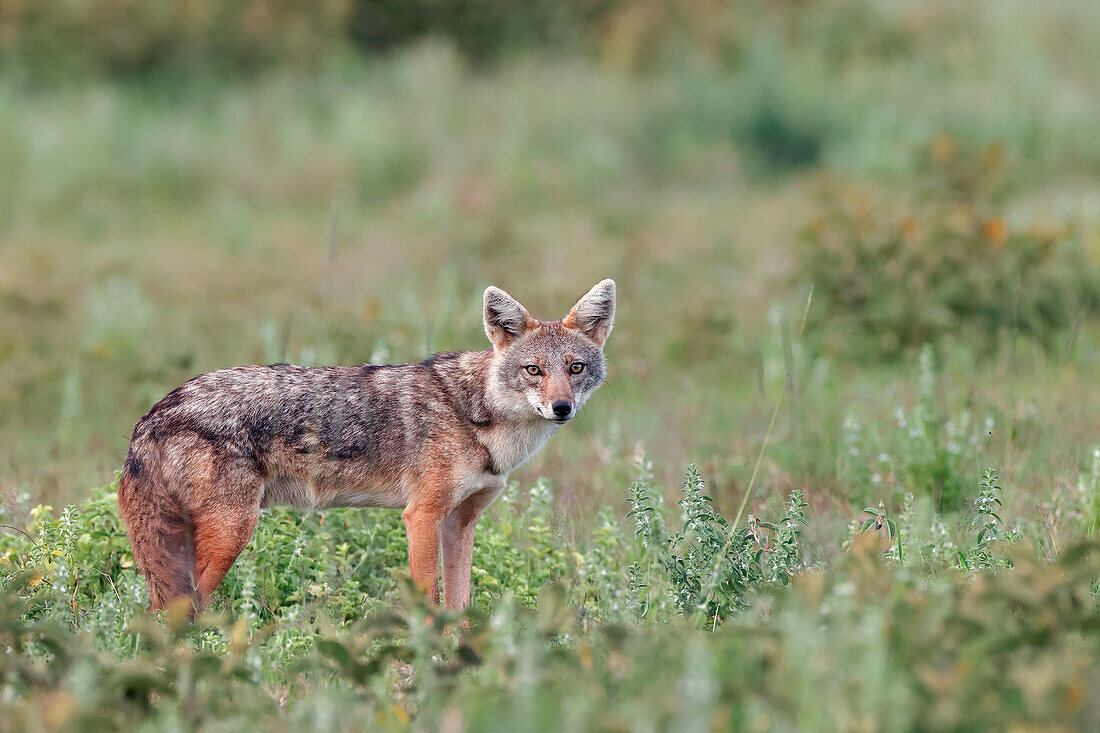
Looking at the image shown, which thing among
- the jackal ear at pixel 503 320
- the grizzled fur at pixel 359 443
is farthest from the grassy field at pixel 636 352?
the jackal ear at pixel 503 320

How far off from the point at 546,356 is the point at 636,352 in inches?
210

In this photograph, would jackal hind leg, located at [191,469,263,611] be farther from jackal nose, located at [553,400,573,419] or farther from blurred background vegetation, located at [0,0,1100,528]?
jackal nose, located at [553,400,573,419]

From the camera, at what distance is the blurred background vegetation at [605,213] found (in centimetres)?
807

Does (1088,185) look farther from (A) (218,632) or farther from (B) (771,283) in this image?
(A) (218,632)

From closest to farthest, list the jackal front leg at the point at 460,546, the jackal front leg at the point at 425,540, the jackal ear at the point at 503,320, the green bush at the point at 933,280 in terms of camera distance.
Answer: the jackal front leg at the point at 425,540
the jackal front leg at the point at 460,546
the jackal ear at the point at 503,320
the green bush at the point at 933,280

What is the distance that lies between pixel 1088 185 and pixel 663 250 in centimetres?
826

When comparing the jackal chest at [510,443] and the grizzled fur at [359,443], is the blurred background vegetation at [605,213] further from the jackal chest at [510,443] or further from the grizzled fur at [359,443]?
the jackal chest at [510,443]

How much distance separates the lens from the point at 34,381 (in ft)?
31.6

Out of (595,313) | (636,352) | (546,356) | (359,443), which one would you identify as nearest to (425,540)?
(359,443)

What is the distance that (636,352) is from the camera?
10.9 meters

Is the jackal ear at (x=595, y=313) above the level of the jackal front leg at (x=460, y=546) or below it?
above

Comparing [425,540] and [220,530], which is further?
[425,540]

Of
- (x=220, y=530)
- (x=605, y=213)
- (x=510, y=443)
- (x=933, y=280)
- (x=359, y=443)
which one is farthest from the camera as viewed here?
→ (x=605, y=213)

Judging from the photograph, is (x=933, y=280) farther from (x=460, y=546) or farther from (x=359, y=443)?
(x=359, y=443)
